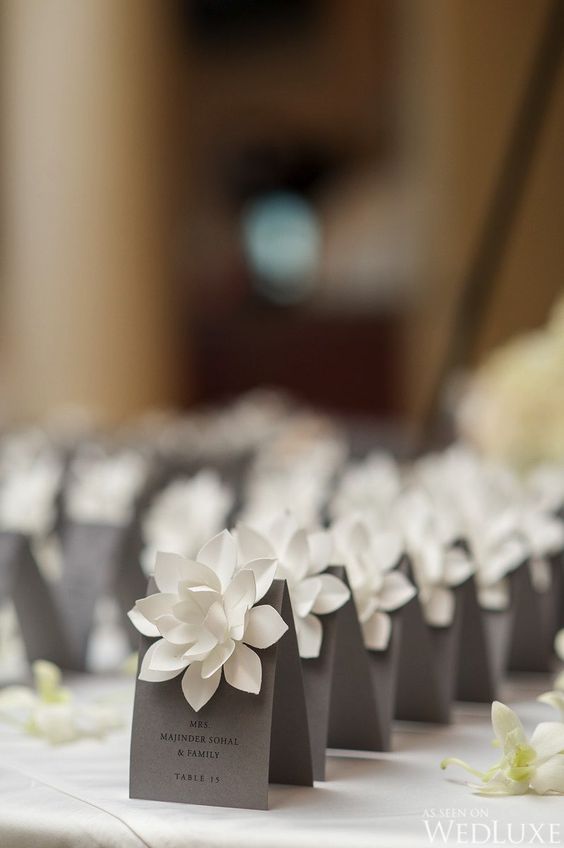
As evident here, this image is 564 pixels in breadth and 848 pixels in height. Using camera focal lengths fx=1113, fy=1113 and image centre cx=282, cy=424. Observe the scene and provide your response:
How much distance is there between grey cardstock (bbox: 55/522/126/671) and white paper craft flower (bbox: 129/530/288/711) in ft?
2.02

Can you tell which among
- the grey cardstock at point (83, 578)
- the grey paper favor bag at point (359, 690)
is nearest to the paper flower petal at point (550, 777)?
the grey paper favor bag at point (359, 690)

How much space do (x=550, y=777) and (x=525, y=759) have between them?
0.03m

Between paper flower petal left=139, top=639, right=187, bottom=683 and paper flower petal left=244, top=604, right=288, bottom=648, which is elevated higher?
paper flower petal left=244, top=604, right=288, bottom=648

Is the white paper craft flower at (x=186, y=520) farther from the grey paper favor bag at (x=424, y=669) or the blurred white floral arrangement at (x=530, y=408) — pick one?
the blurred white floral arrangement at (x=530, y=408)

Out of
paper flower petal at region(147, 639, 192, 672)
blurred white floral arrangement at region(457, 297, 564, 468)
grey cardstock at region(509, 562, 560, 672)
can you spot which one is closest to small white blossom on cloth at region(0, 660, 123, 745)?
paper flower petal at region(147, 639, 192, 672)

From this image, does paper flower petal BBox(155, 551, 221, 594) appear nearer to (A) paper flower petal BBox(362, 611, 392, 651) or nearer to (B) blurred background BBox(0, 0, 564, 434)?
(A) paper flower petal BBox(362, 611, 392, 651)

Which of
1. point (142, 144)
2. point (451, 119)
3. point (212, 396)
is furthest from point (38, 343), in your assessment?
point (451, 119)

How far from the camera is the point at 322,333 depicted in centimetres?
1000

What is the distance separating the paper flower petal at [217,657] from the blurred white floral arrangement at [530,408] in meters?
1.17

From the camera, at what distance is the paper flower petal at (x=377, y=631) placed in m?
1.15

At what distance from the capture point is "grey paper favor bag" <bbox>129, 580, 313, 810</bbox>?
0.96 meters

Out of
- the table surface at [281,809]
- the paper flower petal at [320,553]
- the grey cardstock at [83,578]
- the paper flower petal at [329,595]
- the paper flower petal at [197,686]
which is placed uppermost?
the paper flower petal at [320,553]

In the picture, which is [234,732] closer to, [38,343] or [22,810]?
[22,810]

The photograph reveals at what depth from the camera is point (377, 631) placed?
116 centimetres
